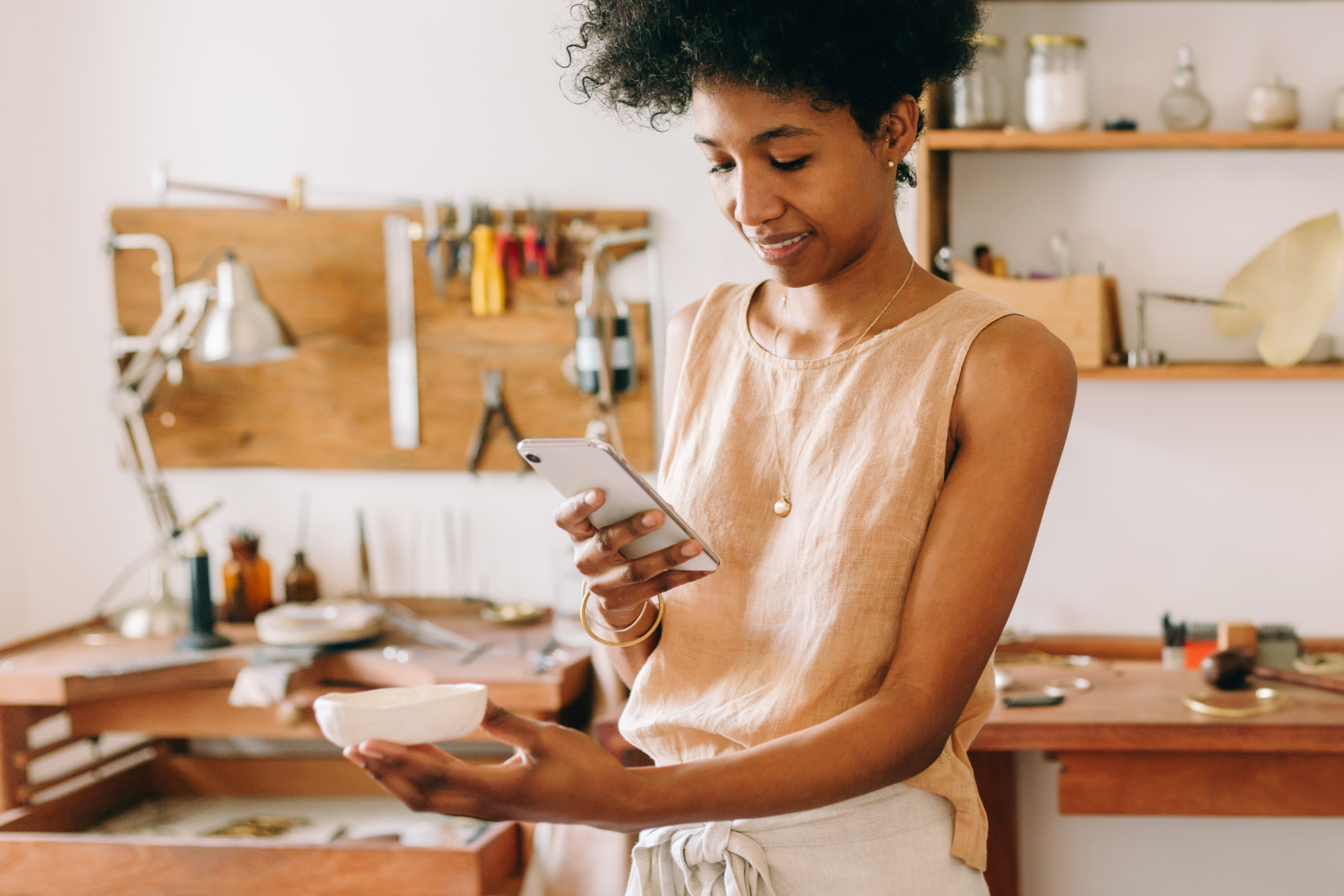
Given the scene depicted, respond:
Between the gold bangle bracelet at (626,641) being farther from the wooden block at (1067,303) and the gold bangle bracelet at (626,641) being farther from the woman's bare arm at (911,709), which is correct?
the wooden block at (1067,303)

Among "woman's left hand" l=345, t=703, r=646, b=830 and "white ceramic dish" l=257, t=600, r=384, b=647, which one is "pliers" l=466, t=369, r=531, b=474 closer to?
"white ceramic dish" l=257, t=600, r=384, b=647

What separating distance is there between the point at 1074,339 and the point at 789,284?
4.53 ft

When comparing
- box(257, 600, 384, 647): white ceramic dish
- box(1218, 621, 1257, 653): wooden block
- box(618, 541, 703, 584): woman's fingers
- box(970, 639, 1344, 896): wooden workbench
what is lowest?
box(970, 639, 1344, 896): wooden workbench

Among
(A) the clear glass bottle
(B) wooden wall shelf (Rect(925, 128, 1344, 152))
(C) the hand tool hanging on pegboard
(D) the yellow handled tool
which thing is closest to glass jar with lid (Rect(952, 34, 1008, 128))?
(B) wooden wall shelf (Rect(925, 128, 1344, 152))

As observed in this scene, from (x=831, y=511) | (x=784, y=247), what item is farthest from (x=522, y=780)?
(x=784, y=247)

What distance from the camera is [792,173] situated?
933 mm

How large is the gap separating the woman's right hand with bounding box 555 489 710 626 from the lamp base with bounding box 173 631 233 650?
62.2 inches

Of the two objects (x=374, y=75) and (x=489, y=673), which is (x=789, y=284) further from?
(x=374, y=75)

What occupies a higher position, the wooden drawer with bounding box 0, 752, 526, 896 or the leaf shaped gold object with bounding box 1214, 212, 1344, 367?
the leaf shaped gold object with bounding box 1214, 212, 1344, 367

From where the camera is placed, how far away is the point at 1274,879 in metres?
2.36

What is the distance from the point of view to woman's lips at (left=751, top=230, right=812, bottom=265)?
0.95 metres

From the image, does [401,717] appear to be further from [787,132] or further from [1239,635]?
[1239,635]

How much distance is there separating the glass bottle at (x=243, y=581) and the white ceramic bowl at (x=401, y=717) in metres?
1.88

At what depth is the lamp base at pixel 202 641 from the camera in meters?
2.31
